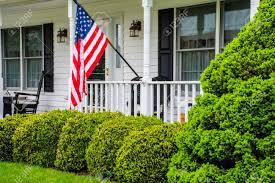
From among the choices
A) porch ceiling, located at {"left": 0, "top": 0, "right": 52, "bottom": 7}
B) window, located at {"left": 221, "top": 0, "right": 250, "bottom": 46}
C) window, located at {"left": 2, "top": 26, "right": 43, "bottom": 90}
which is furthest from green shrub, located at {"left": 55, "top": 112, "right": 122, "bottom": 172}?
window, located at {"left": 2, "top": 26, "right": 43, "bottom": 90}

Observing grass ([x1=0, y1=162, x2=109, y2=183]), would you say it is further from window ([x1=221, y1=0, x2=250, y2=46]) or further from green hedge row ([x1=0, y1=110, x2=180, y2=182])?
window ([x1=221, y1=0, x2=250, y2=46])

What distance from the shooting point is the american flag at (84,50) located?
695cm

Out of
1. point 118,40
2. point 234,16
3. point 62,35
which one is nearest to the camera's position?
point 234,16

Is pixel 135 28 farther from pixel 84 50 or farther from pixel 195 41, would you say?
pixel 84 50

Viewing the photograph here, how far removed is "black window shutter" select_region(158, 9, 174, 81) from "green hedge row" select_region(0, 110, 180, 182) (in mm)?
2669

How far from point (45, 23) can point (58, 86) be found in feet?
5.88

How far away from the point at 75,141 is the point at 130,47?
4112 mm

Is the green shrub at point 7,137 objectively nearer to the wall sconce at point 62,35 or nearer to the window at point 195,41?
the window at point 195,41

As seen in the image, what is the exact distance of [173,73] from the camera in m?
8.37

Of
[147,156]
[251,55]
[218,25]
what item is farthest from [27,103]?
[251,55]

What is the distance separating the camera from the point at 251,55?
338 centimetres

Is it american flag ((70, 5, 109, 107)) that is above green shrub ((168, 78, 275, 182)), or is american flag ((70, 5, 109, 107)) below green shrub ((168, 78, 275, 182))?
above

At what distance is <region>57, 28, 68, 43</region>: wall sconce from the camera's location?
34.9ft

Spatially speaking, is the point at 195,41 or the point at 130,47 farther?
the point at 130,47
